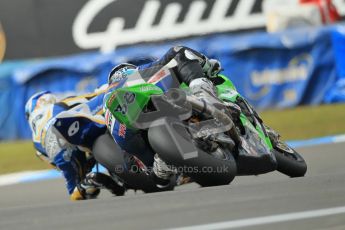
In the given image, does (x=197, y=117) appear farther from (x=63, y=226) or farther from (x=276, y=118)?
(x=276, y=118)

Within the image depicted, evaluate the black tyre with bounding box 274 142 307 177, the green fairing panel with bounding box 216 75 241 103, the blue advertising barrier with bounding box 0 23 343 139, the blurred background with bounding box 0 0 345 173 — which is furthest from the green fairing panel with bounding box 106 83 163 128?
the blue advertising barrier with bounding box 0 23 343 139

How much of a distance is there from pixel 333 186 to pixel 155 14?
10693 millimetres

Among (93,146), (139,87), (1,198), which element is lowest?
(1,198)

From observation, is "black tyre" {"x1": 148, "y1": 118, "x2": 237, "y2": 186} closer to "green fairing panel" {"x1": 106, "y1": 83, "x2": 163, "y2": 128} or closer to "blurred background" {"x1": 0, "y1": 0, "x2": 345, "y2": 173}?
"green fairing panel" {"x1": 106, "y1": 83, "x2": 163, "y2": 128}

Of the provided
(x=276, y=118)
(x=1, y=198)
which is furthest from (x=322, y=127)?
(x=1, y=198)

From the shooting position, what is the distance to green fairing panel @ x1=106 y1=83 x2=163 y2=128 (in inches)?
185

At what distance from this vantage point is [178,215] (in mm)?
3945

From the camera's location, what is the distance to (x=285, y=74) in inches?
475

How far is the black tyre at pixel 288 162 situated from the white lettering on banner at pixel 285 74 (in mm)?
6389

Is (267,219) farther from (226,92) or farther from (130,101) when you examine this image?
(226,92)

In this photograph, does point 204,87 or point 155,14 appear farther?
point 155,14

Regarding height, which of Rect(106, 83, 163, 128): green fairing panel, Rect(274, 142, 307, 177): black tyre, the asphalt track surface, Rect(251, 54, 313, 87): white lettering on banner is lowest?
Rect(251, 54, 313, 87): white lettering on banner

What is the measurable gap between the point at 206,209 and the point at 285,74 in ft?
27.1

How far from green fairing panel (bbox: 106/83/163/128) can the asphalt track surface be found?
0.51 m
